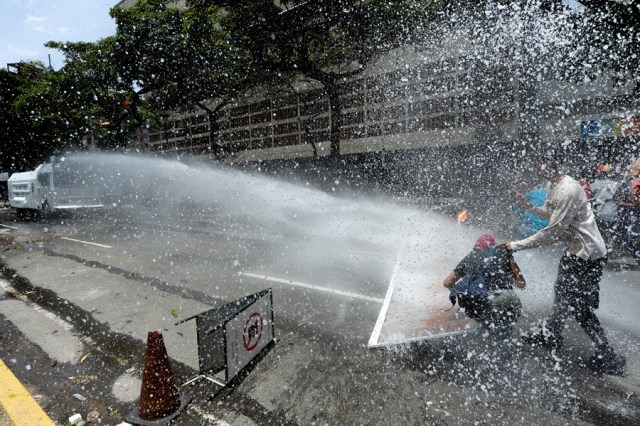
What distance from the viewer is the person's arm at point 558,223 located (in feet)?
10.8

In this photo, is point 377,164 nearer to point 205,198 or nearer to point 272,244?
point 205,198

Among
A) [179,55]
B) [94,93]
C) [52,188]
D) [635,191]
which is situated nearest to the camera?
[635,191]

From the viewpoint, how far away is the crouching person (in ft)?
10.7

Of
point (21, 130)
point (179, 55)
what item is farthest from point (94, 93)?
point (21, 130)

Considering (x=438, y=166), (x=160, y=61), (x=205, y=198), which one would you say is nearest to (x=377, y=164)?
(x=438, y=166)

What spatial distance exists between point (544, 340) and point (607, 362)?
0.52 meters

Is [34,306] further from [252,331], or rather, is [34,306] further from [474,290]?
[474,290]

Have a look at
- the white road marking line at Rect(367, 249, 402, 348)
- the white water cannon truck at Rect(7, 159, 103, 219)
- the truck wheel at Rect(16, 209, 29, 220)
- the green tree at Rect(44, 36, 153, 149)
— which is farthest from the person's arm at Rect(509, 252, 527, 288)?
the green tree at Rect(44, 36, 153, 149)

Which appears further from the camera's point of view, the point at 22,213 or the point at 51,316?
the point at 22,213

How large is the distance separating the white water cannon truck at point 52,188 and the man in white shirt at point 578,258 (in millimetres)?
18517

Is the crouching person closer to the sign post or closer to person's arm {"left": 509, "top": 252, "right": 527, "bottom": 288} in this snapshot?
person's arm {"left": 509, "top": 252, "right": 527, "bottom": 288}

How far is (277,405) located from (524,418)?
6.40 ft

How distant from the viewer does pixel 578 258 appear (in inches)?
132

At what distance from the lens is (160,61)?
22.2 metres
